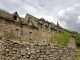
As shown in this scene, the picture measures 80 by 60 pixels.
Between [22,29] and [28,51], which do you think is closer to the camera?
[28,51]

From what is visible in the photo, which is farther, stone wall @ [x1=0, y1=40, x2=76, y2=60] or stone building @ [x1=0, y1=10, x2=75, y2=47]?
stone building @ [x1=0, y1=10, x2=75, y2=47]

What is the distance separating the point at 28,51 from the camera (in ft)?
23.7

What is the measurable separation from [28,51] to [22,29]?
76.0 feet

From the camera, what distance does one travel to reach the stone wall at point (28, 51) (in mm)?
6520

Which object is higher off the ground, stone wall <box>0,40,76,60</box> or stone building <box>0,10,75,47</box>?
stone building <box>0,10,75,47</box>

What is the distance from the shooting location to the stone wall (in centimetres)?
652

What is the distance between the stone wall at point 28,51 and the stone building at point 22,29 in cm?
1753

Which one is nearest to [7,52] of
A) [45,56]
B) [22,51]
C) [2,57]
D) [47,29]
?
[2,57]

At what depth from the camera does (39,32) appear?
35.2m

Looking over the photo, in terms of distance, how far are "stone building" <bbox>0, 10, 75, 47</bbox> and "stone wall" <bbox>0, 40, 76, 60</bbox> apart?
57.5ft

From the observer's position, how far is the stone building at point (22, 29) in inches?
1029

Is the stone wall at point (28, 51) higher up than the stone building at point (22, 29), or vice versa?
the stone building at point (22, 29)

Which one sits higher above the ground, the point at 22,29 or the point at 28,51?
the point at 22,29

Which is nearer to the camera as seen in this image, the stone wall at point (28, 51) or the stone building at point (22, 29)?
the stone wall at point (28, 51)
